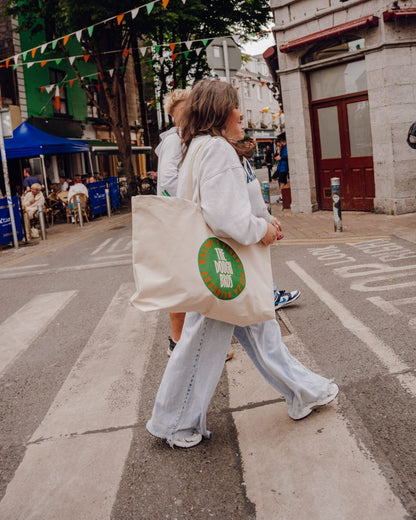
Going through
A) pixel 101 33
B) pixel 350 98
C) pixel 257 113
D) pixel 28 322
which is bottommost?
pixel 28 322

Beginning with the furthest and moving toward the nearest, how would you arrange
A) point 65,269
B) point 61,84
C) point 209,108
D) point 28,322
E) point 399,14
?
1. point 61,84
2. point 399,14
3. point 65,269
4. point 28,322
5. point 209,108

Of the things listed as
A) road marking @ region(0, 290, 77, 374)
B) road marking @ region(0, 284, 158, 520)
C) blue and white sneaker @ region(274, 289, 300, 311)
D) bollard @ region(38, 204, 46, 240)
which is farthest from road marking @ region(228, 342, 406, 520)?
bollard @ region(38, 204, 46, 240)

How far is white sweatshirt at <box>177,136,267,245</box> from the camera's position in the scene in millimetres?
2553

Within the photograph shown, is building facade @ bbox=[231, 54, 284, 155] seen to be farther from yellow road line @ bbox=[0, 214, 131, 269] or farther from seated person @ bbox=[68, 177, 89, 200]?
yellow road line @ bbox=[0, 214, 131, 269]

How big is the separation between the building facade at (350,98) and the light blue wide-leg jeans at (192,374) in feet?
33.1

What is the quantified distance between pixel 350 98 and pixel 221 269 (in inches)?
449

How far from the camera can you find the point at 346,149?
43.1 ft

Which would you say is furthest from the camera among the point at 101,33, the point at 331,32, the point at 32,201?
the point at 101,33

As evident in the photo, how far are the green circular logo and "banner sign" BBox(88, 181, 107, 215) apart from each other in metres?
15.4

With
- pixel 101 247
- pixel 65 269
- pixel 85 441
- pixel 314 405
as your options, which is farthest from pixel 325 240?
pixel 85 441

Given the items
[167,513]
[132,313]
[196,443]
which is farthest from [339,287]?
[167,513]

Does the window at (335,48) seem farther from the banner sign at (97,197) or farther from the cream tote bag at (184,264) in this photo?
the cream tote bag at (184,264)

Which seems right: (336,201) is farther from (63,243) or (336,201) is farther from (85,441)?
(85,441)

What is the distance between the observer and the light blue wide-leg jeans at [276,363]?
113 inches
